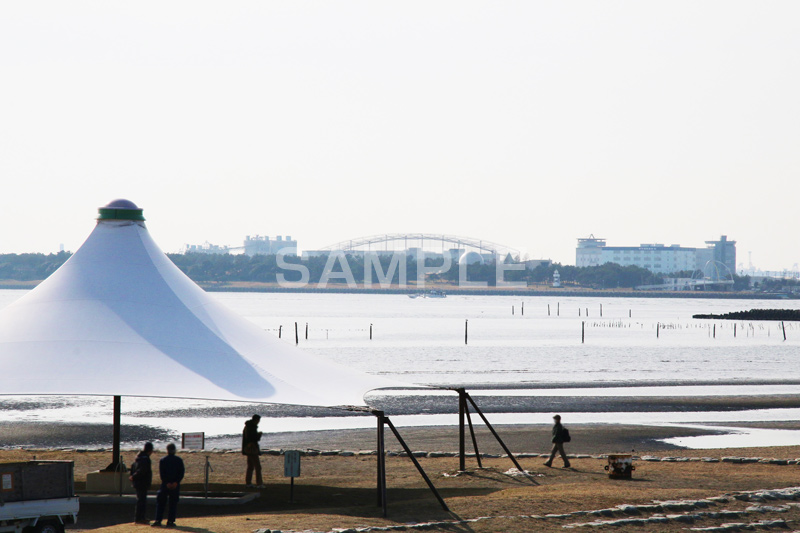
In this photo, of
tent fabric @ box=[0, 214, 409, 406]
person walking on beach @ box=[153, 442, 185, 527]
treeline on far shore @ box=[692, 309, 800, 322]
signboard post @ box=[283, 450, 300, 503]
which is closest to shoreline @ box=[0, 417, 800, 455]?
tent fabric @ box=[0, 214, 409, 406]

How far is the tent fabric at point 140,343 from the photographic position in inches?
709


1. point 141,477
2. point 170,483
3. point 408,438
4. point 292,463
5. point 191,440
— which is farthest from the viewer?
point 408,438

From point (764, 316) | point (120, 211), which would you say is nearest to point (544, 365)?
point (120, 211)

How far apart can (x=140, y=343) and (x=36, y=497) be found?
578 centimetres

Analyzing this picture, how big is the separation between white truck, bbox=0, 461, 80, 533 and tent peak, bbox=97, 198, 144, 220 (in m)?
8.98

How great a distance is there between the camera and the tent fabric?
59.1 ft

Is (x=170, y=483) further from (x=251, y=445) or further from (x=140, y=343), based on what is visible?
(x=140, y=343)

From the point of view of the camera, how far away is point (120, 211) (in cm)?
2214

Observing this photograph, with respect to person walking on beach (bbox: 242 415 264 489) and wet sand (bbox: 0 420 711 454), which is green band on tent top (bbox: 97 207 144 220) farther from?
wet sand (bbox: 0 420 711 454)

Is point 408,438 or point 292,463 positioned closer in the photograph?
point 292,463

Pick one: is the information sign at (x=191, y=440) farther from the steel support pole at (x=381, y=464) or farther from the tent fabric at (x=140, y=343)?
the steel support pole at (x=381, y=464)

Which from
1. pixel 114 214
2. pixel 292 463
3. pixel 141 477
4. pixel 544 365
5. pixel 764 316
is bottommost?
pixel 544 365

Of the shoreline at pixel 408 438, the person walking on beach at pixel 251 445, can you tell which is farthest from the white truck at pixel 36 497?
the shoreline at pixel 408 438

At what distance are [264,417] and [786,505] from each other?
23.4 meters
